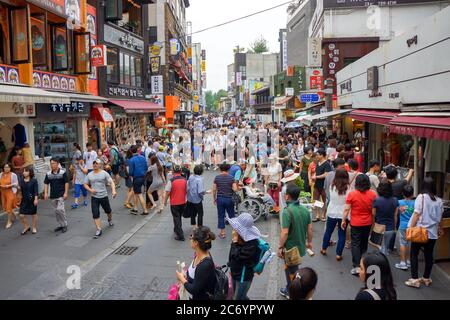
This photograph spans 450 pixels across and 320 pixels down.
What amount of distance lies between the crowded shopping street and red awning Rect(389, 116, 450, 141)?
0.13ft

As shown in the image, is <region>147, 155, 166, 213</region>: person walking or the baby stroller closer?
the baby stroller

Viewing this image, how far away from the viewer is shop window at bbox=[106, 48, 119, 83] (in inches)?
887

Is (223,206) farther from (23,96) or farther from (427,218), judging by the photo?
(23,96)

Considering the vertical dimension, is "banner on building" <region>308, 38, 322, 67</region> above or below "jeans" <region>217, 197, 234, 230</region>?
above

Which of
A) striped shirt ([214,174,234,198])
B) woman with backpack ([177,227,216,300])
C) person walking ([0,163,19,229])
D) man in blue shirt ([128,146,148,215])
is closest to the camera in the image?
woman with backpack ([177,227,216,300])

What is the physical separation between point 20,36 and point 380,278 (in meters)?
13.1

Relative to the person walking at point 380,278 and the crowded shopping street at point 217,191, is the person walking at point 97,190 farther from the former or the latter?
the person walking at point 380,278

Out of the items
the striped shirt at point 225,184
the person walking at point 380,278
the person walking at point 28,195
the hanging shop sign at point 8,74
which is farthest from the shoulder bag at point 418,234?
the hanging shop sign at point 8,74

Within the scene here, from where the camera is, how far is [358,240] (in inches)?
277

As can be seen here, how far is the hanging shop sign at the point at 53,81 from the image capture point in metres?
14.5

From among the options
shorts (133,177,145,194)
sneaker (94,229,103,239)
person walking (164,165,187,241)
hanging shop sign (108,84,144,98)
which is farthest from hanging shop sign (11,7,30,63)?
hanging shop sign (108,84,144,98)

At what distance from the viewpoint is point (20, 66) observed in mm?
13633

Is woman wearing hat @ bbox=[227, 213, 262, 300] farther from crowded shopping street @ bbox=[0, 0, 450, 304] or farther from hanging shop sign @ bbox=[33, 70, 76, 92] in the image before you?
hanging shop sign @ bbox=[33, 70, 76, 92]

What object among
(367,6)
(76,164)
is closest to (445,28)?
(76,164)
